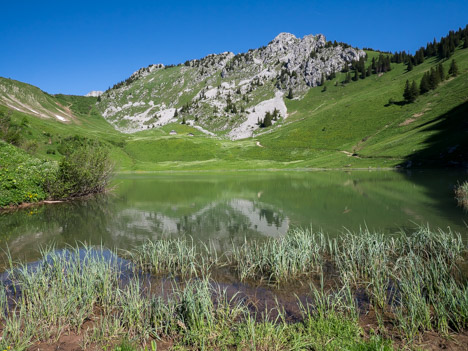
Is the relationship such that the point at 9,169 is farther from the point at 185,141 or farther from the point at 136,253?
the point at 185,141

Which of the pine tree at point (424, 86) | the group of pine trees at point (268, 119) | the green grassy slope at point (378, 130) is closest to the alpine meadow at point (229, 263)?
the green grassy slope at point (378, 130)

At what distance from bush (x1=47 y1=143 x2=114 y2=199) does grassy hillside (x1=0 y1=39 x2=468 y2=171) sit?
1226 inches

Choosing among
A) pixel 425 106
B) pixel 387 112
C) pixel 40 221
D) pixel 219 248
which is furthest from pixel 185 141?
pixel 219 248

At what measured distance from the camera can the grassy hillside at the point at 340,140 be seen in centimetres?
8006

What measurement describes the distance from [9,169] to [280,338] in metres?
33.5

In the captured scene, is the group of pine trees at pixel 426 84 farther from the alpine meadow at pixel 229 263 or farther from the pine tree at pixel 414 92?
the alpine meadow at pixel 229 263

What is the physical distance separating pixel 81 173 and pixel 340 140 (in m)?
104

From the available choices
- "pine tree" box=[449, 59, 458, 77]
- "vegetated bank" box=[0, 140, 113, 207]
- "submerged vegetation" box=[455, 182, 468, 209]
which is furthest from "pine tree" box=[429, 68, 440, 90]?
"vegetated bank" box=[0, 140, 113, 207]

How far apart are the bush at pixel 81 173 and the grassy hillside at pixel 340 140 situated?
31.1m

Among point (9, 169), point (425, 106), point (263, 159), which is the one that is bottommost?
point (263, 159)

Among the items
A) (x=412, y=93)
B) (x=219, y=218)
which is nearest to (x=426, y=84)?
(x=412, y=93)

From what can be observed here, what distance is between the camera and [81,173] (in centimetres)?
3569

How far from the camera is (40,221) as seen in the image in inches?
962

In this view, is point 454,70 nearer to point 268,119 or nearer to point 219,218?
point 268,119
